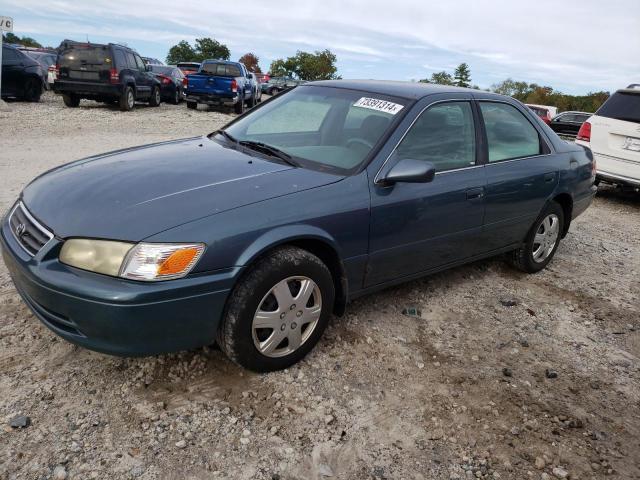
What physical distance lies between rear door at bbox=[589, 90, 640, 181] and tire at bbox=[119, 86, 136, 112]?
12198mm

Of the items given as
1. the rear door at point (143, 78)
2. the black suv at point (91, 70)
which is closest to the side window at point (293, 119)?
the black suv at point (91, 70)

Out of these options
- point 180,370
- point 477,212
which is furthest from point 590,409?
point 180,370

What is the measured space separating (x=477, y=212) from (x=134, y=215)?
7.96 ft

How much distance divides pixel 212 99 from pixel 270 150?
1454cm

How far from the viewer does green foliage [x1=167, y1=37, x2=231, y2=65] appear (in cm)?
7402

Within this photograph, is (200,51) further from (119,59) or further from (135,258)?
(135,258)

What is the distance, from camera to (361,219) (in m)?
3.05

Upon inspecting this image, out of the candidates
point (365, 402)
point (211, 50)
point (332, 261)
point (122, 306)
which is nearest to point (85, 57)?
point (332, 261)

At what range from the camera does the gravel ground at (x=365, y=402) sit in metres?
2.32

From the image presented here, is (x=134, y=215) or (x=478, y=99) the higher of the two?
(x=478, y=99)

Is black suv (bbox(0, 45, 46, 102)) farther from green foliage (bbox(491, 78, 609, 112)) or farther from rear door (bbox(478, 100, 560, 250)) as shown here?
green foliage (bbox(491, 78, 609, 112))

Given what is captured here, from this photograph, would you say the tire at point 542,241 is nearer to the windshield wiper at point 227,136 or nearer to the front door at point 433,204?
the front door at point 433,204

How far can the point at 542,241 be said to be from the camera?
187 inches

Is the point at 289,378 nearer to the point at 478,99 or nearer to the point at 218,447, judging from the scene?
the point at 218,447
